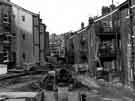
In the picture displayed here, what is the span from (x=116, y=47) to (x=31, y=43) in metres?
15.8

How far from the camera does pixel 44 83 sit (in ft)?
68.3

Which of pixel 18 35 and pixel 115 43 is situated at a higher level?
pixel 18 35

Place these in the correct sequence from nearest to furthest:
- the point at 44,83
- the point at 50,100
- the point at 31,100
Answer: the point at 31,100, the point at 50,100, the point at 44,83

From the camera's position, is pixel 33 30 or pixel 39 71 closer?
pixel 39 71

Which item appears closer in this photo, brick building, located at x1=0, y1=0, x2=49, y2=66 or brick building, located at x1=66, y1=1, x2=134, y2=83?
brick building, located at x1=66, y1=1, x2=134, y2=83

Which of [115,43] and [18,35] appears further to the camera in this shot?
[18,35]

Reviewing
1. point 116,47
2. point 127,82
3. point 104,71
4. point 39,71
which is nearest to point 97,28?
point 116,47

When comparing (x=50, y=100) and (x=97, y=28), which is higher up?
(x=97, y=28)

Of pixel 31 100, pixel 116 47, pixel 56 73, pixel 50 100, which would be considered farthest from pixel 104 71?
pixel 31 100

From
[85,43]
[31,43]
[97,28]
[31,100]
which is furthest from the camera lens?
[85,43]

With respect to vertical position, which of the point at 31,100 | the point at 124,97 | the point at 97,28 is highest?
the point at 97,28

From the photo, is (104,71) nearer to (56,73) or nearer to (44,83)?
(56,73)

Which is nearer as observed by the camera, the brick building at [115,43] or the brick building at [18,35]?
the brick building at [115,43]

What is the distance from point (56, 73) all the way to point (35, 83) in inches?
134
